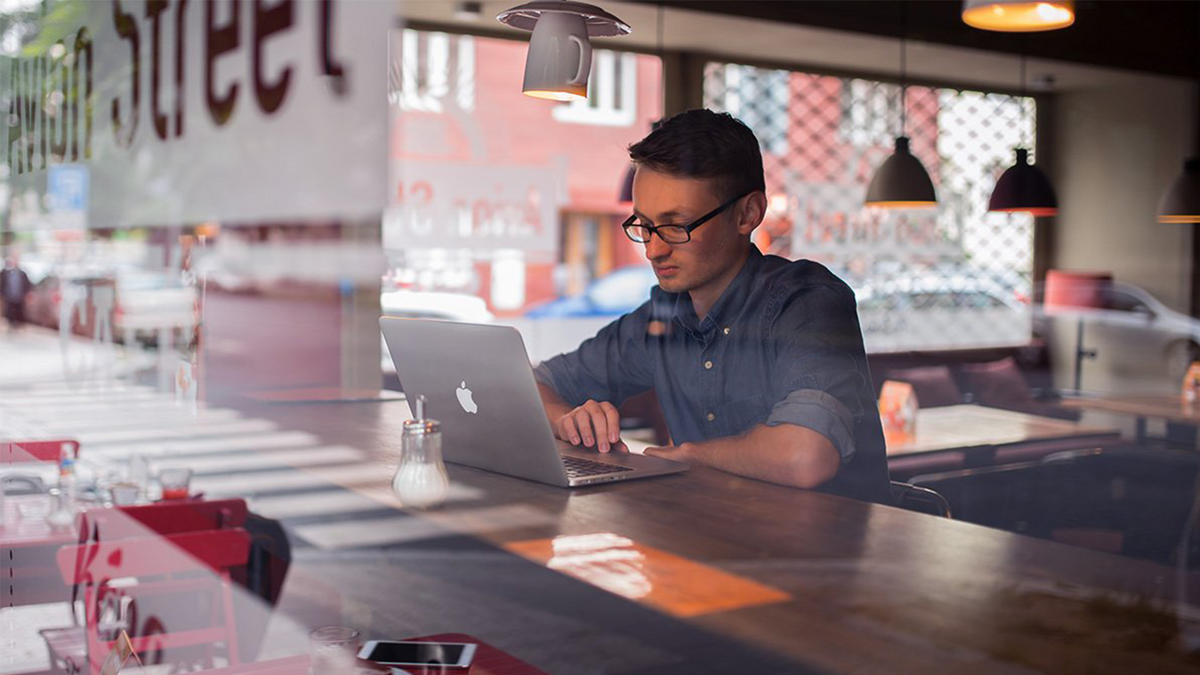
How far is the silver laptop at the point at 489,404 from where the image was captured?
1.42 metres

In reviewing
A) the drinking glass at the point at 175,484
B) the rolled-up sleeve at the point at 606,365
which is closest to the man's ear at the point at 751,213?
the rolled-up sleeve at the point at 606,365

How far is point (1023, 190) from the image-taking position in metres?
3.94

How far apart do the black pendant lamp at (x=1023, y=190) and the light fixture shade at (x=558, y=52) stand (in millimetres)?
2382

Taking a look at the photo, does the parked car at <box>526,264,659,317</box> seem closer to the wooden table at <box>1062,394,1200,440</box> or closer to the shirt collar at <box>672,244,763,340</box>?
the wooden table at <box>1062,394,1200,440</box>

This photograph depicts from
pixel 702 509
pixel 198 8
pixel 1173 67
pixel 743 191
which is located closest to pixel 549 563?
pixel 702 509

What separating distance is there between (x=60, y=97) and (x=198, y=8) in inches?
30.1

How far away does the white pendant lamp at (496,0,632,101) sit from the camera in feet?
6.72

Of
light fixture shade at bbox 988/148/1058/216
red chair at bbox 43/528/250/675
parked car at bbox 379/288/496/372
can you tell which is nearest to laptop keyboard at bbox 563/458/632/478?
red chair at bbox 43/528/250/675

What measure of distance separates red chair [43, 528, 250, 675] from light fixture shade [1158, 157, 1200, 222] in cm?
349

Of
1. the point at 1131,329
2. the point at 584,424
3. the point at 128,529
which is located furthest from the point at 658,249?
the point at 1131,329

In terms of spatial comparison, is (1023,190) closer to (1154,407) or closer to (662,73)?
(1154,407)

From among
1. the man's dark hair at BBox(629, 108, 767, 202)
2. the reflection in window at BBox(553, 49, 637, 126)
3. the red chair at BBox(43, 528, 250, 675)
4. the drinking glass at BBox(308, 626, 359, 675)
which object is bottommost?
the red chair at BBox(43, 528, 250, 675)

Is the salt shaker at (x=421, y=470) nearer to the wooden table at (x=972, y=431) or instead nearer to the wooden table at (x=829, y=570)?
the wooden table at (x=829, y=570)

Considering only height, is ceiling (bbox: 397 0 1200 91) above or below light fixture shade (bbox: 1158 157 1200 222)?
above
